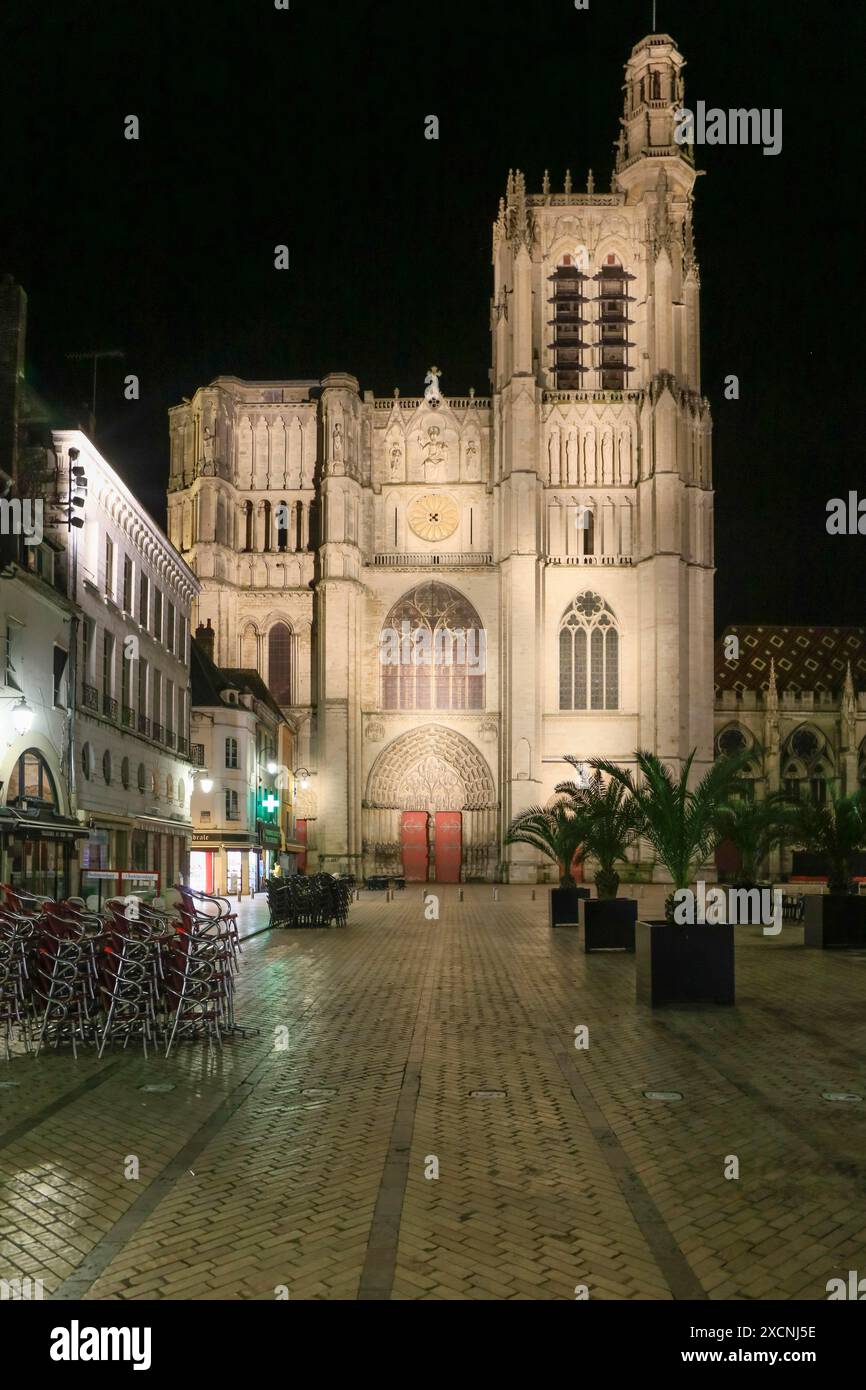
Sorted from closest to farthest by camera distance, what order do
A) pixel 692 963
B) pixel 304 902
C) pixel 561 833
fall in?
pixel 692 963
pixel 304 902
pixel 561 833

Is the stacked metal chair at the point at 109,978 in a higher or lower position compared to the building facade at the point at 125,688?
lower

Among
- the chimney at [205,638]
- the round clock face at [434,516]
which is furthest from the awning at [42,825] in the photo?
the round clock face at [434,516]

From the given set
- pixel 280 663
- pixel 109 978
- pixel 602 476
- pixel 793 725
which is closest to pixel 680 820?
pixel 109 978

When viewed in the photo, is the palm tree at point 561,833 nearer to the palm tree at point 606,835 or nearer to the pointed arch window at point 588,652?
the palm tree at point 606,835

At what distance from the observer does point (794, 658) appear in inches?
2987

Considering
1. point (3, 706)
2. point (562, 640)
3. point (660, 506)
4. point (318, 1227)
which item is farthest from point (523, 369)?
point (318, 1227)

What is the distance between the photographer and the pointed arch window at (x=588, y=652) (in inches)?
2232

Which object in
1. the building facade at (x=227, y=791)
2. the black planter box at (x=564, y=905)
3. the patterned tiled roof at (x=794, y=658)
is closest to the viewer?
the black planter box at (x=564, y=905)

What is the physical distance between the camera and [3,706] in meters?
19.8

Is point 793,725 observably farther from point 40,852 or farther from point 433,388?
point 40,852

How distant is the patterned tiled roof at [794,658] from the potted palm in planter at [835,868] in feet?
161

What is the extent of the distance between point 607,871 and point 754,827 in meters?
→ 3.58
